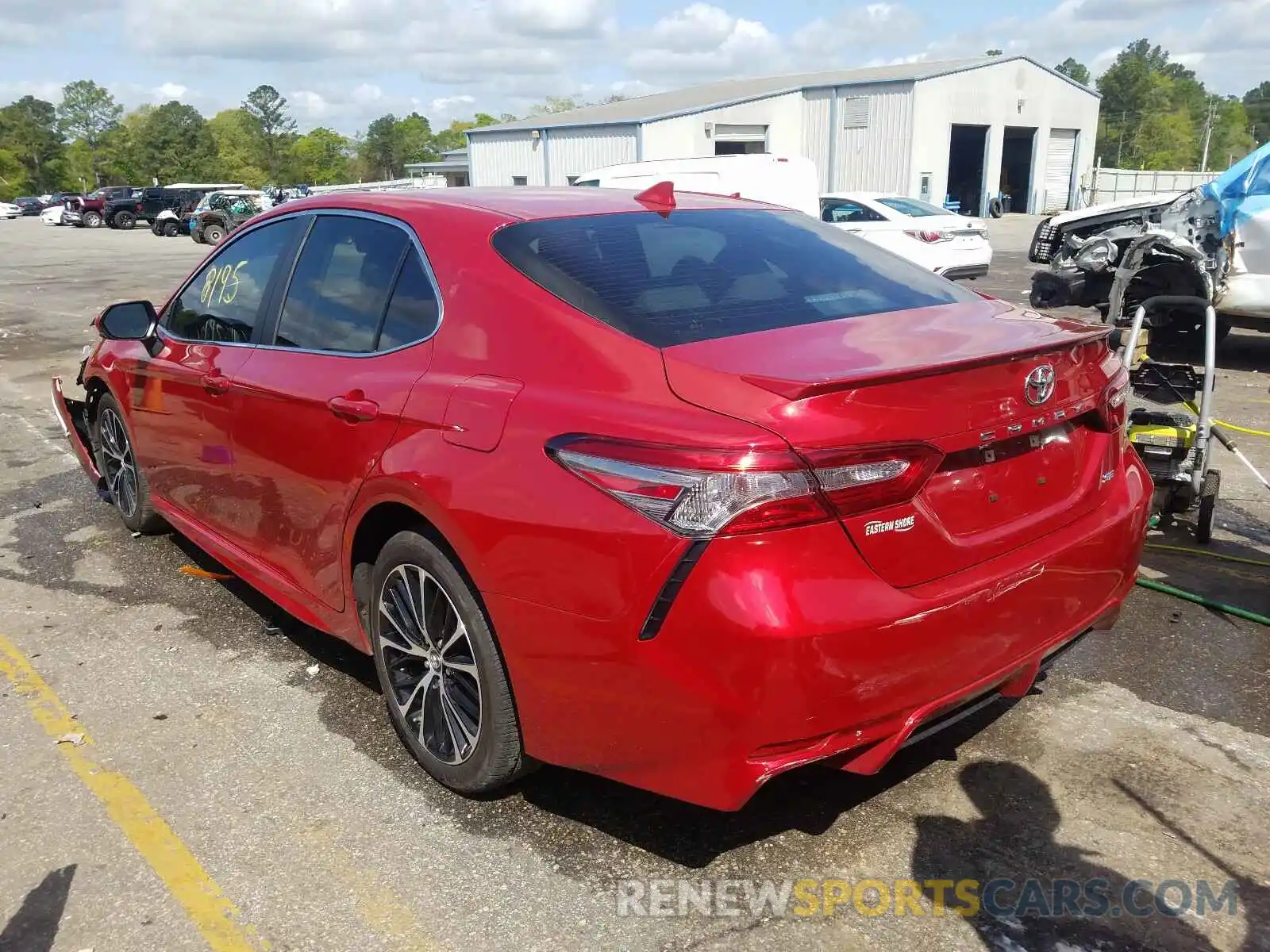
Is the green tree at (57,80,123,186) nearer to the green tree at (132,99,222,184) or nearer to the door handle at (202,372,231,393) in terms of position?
the green tree at (132,99,222,184)

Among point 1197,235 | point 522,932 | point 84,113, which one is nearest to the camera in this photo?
point 522,932

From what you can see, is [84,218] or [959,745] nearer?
[959,745]

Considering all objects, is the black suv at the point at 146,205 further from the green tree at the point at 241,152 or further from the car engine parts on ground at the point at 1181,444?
the green tree at the point at 241,152

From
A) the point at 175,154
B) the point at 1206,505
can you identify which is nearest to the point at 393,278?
the point at 1206,505

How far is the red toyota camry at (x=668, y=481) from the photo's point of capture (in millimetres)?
2234

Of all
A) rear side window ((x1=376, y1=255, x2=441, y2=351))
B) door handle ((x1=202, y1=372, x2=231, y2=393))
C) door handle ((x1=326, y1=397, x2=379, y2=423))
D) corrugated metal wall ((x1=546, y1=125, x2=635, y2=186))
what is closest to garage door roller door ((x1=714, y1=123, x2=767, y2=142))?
corrugated metal wall ((x1=546, y1=125, x2=635, y2=186))

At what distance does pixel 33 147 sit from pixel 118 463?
392 ft

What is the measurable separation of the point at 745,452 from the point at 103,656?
311 centimetres

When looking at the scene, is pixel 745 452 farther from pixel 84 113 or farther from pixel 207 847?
pixel 84 113

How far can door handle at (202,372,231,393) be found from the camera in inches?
151

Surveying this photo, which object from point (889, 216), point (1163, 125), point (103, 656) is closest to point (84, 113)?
point (1163, 125)

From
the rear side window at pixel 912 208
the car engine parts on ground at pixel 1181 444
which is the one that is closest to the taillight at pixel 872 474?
the car engine parts on ground at pixel 1181 444

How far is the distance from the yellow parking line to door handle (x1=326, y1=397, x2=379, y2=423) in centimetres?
129

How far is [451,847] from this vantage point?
283cm
